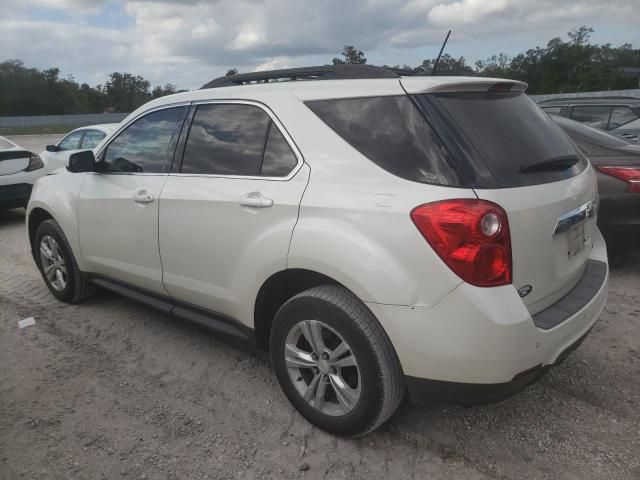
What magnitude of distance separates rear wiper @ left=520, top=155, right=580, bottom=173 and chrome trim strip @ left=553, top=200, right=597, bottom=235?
0.22 metres

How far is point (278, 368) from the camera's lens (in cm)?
276

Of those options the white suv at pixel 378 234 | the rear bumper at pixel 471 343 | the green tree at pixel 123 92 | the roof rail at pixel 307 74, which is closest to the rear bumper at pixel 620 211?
the white suv at pixel 378 234

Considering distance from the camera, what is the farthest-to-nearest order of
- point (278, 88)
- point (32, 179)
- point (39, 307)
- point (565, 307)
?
1. point (32, 179)
2. point (39, 307)
3. point (278, 88)
4. point (565, 307)

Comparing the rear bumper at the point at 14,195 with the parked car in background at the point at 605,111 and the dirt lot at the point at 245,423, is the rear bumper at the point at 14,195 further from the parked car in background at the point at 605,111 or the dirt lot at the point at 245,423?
the parked car in background at the point at 605,111

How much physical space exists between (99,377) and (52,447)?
27.2 inches

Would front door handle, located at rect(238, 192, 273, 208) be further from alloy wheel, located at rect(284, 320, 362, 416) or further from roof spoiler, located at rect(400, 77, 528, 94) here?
roof spoiler, located at rect(400, 77, 528, 94)

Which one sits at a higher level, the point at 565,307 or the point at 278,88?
the point at 278,88

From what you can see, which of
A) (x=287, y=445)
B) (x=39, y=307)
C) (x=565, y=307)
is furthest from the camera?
(x=39, y=307)

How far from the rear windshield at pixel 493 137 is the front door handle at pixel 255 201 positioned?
89cm

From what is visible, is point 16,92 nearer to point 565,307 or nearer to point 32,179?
point 32,179

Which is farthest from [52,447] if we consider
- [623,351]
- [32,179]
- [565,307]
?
[32,179]

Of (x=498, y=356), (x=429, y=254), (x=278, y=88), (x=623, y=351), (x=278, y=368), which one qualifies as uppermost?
(x=278, y=88)

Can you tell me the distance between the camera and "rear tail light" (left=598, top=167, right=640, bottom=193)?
14.3 feet

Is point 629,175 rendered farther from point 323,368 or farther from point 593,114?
point 593,114
